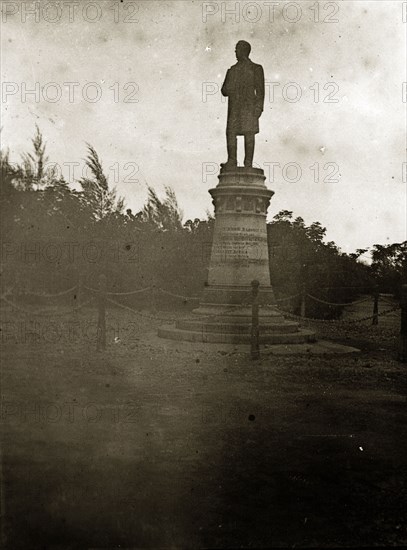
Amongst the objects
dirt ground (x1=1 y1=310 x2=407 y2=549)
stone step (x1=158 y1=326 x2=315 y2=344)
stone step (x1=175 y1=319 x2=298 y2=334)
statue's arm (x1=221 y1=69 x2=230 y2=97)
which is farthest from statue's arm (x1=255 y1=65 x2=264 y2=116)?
dirt ground (x1=1 y1=310 x2=407 y2=549)

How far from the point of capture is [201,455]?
4.85 metres

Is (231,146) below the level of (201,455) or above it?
above

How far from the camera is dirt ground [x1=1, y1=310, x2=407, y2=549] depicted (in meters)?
3.56

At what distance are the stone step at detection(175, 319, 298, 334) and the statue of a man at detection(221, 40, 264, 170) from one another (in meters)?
3.14

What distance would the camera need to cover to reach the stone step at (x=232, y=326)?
11695 mm

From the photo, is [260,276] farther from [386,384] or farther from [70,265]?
[70,265]

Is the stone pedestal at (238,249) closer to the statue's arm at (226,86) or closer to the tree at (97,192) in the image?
the statue's arm at (226,86)

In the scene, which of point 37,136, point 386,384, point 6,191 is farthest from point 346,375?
point 37,136

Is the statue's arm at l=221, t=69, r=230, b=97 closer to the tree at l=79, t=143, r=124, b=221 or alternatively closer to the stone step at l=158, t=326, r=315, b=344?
the stone step at l=158, t=326, r=315, b=344

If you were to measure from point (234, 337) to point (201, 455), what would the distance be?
6.51 m

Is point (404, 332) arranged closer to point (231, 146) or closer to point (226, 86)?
point (231, 146)

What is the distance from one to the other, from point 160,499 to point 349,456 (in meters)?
1.59

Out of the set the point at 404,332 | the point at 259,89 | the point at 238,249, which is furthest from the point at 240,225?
the point at 404,332

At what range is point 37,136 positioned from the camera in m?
23.3
